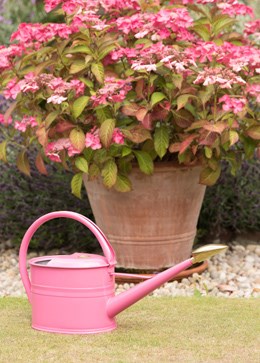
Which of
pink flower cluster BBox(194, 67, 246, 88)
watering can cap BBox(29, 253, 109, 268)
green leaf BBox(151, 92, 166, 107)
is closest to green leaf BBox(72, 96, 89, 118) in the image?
green leaf BBox(151, 92, 166, 107)

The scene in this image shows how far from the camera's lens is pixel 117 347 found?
3.18m

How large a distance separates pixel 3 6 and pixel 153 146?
150 inches

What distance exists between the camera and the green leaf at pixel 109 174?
4254 mm

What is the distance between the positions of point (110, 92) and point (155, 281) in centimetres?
127

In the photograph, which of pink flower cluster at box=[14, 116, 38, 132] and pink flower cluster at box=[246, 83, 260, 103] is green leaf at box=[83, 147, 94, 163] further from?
pink flower cluster at box=[246, 83, 260, 103]

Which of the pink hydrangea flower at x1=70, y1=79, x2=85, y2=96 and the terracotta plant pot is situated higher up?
the pink hydrangea flower at x1=70, y1=79, x2=85, y2=96

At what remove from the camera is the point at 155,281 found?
3.21 m

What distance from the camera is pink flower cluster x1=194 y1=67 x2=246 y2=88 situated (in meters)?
4.08

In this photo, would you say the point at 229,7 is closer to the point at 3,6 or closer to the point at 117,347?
the point at 117,347

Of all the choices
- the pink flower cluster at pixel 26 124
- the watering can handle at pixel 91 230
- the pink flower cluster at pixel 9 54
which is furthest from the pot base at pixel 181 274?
the pink flower cluster at pixel 9 54

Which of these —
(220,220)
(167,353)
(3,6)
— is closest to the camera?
(167,353)

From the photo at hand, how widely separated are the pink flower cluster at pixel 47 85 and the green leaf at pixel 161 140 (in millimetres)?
441

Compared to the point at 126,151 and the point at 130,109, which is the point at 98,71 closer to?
the point at 130,109

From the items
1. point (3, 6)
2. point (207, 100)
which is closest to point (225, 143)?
point (207, 100)
